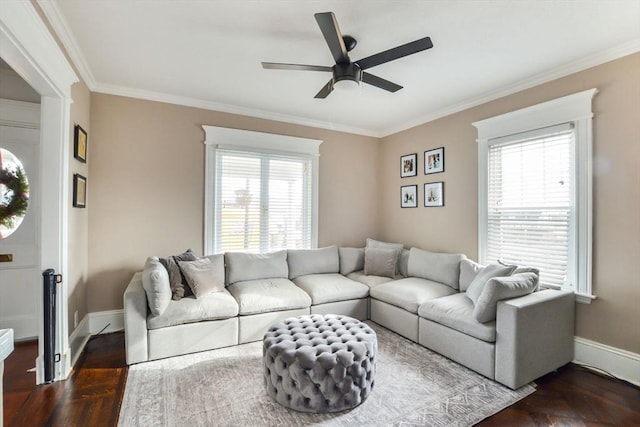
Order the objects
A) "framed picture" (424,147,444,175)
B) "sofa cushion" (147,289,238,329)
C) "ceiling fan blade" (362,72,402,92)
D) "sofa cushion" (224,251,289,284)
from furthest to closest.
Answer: "framed picture" (424,147,444,175) → "sofa cushion" (224,251,289,284) → "sofa cushion" (147,289,238,329) → "ceiling fan blade" (362,72,402,92)

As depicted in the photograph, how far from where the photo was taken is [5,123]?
10.6ft

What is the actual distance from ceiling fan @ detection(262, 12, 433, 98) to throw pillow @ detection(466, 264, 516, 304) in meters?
1.99

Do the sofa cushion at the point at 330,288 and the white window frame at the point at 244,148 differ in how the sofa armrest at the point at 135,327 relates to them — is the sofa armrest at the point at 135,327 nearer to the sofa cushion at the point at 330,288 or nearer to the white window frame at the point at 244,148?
the white window frame at the point at 244,148

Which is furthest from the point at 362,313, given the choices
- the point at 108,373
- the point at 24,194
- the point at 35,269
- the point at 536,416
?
the point at 24,194

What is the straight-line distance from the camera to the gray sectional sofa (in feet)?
8.63

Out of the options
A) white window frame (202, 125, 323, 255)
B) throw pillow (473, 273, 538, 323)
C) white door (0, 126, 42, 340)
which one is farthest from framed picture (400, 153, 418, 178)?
white door (0, 126, 42, 340)

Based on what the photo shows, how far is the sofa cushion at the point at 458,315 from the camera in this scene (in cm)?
267

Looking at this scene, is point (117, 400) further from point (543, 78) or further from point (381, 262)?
point (543, 78)

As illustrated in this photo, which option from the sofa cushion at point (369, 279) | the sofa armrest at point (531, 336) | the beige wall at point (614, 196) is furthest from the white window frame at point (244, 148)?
the sofa armrest at point (531, 336)

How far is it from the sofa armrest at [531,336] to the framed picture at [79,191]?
12.7ft

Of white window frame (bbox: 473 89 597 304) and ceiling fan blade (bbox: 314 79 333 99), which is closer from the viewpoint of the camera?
ceiling fan blade (bbox: 314 79 333 99)

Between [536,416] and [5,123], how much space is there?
536cm

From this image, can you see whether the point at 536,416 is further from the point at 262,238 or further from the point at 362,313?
the point at 262,238

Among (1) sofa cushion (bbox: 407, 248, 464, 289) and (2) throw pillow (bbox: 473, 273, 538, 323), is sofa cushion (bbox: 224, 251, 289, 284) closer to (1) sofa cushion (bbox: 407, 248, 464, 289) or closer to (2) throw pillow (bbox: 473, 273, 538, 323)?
(1) sofa cushion (bbox: 407, 248, 464, 289)
